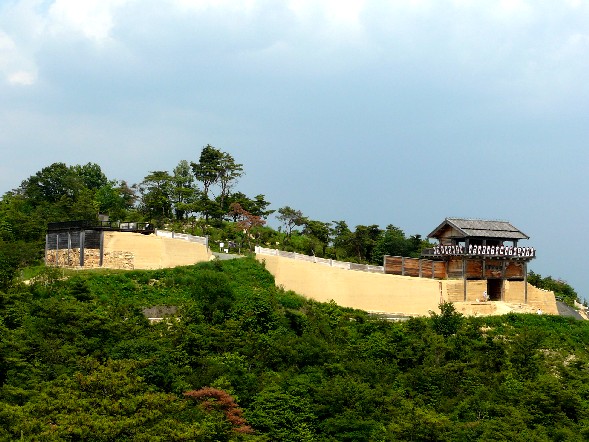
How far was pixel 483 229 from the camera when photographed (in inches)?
2339

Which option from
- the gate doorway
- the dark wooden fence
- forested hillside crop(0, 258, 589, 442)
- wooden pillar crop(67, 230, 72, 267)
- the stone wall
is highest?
wooden pillar crop(67, 230, 72, 267)

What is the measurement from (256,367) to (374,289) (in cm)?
1464

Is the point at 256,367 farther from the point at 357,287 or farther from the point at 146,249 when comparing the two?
the point at 357,287

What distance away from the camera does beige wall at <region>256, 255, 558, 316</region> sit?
55469 millimetres

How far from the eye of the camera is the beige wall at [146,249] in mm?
54156

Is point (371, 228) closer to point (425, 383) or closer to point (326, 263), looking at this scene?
point (326, 263)

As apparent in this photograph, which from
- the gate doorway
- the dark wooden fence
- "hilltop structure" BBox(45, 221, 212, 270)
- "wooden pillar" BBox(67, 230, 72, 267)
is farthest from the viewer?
the gate doorway

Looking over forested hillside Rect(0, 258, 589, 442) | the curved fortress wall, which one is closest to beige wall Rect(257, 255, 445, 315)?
forested hillside Rect(0, 258, 589, 442)

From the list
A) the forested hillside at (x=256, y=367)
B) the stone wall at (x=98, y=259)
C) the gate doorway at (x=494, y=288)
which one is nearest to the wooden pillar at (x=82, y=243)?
the stone wall at (x=98, y=259)

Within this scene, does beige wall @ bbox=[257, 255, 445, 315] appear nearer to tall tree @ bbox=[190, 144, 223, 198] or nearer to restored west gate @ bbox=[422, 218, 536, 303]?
restored west gate @ bbox=[422, 218, 536, 303]

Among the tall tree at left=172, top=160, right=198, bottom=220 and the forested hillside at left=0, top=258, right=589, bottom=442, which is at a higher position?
the tall tree at left=172, top=160, right=198, bottom=220

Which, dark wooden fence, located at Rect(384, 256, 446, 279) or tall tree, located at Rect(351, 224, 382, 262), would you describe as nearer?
dark wooden fence, located at Rect(384, 256, 446, 279)

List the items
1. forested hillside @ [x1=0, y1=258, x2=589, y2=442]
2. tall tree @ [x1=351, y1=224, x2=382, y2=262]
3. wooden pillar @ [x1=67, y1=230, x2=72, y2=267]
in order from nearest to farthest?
1. forested hillside @ [x1=0, y1=258, x2=589, y2=442]
2. wooden pillar @ [x1=67, y1=230, x2=72, y2=267]
3. tall tree @ [x1=351, y1=224, x2=382, y2=262]

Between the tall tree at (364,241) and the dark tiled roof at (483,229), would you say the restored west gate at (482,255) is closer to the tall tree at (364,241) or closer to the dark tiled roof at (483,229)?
the dark tiled roof at (483,229)
